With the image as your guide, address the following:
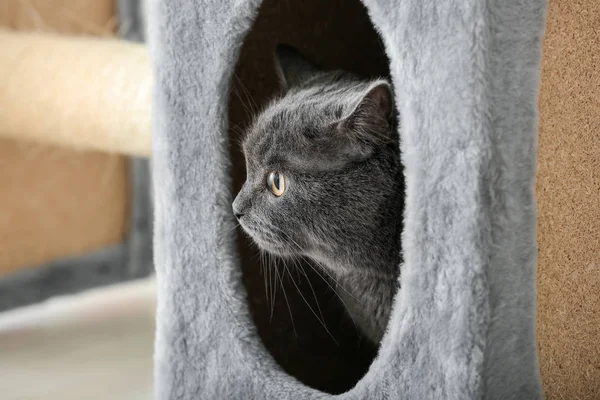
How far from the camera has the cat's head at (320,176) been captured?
36.3 inches

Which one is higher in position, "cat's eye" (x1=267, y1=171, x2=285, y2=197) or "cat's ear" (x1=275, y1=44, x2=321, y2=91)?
"cat's ear" (x1=275, y1=44, x2=321, y2=91)

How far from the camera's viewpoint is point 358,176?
0.94m

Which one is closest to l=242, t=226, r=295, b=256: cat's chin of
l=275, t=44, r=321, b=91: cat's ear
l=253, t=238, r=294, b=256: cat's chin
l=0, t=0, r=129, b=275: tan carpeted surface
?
l=253, t=238, r=294, b=256: cat's chin

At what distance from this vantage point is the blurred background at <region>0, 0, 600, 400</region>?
862mm

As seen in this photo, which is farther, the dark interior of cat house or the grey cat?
the dark interior of cat house

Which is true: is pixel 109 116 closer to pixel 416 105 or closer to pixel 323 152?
pixel 323 152

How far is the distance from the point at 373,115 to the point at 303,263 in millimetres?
406

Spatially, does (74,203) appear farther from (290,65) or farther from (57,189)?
(290,65)

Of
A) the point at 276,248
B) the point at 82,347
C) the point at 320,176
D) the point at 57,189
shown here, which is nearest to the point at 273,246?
the point at 276,248

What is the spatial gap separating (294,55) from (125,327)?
0.86 meters

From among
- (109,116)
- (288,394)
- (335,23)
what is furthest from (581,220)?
(109,116)

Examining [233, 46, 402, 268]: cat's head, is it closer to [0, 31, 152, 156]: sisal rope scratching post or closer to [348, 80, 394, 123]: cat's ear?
[348, 80, 394, 123]: cat's ear

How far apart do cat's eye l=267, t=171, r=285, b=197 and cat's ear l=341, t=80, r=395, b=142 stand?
0.40 ft

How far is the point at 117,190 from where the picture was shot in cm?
200
